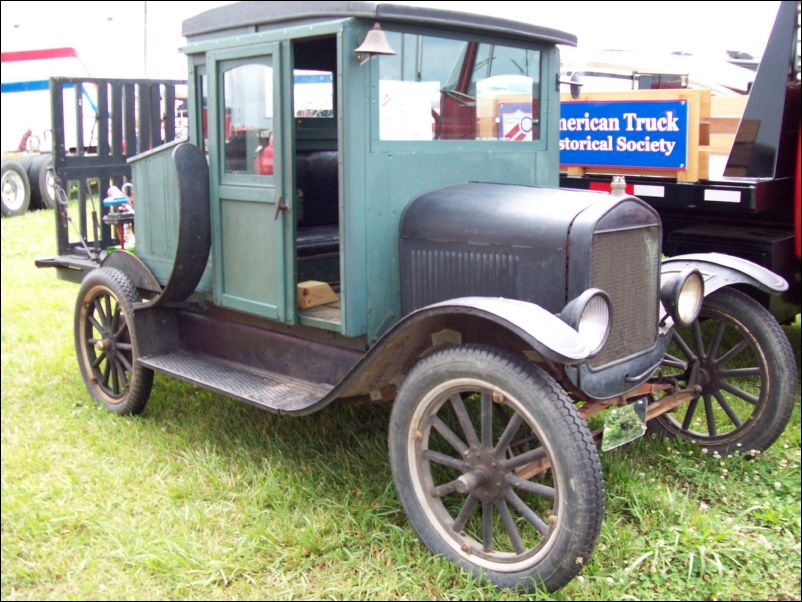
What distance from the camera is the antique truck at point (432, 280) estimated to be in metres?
2.99

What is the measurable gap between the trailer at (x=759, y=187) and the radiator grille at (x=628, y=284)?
150 centimetres

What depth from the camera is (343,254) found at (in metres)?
3.53

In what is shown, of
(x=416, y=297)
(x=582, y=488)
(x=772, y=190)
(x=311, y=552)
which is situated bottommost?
(x=311, y=552)

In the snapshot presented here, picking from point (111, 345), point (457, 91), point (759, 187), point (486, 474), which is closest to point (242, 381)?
point (111, 345)

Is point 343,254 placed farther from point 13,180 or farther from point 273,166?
point 13,180

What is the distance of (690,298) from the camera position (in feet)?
11.7

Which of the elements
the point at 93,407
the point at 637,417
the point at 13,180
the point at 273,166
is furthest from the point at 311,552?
the point at 13,180

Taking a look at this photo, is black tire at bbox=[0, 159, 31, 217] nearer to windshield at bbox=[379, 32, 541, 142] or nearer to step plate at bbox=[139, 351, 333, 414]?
step plate at bbox=[139, 351, 333, 414]

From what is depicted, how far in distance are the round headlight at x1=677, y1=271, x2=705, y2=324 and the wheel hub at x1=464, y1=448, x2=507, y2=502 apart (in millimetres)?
1065

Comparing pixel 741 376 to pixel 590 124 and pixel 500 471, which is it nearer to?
pixel 500 471

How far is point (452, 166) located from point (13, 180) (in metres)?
11.6

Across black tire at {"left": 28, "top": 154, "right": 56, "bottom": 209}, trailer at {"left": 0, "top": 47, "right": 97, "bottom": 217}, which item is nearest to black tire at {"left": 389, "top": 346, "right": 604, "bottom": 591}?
black tire at {"left": 28, "top": 154, "right": 56, "bottom": 209}

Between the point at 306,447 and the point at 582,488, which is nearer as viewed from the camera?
the point at 582,488

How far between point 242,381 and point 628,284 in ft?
5.90
